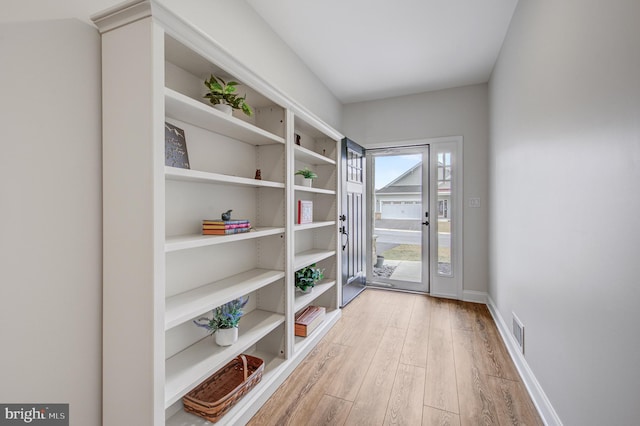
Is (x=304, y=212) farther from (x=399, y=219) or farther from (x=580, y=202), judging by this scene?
(x=399, y=219)

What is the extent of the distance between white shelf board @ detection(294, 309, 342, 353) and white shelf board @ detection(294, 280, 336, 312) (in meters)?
0.26

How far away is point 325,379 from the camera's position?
1963mm

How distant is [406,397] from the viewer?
1.77 m

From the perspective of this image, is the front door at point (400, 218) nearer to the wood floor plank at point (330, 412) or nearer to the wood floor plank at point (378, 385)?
the wood floor plank at point (378, 385)

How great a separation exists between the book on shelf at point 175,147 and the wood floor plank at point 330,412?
1568 millimetres

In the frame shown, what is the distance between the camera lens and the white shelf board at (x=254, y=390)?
4.81 feet

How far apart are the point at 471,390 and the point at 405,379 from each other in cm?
41
